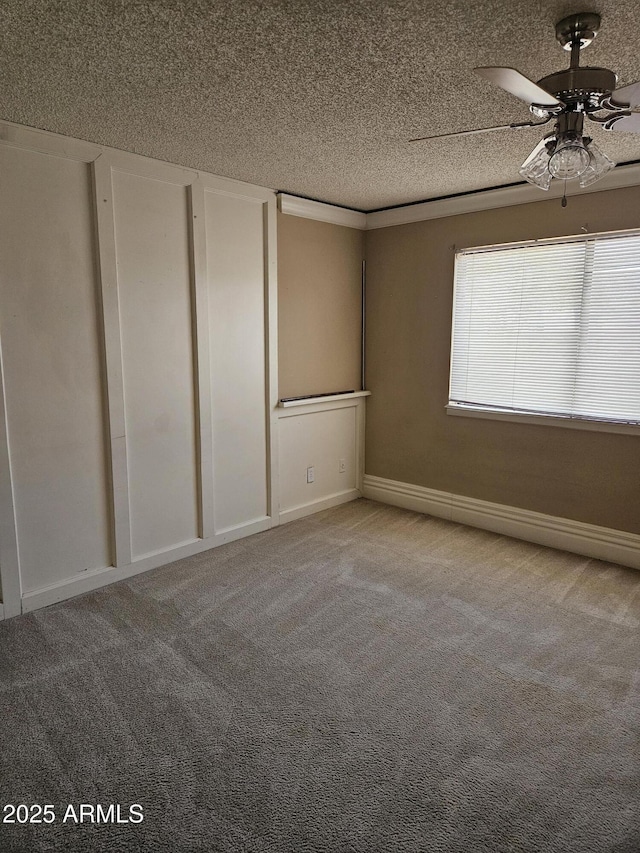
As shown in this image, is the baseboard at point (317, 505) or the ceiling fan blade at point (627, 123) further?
the baseboard at point (317, 505)

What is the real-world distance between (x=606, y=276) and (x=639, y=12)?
194cm

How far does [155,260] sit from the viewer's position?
10.5ft

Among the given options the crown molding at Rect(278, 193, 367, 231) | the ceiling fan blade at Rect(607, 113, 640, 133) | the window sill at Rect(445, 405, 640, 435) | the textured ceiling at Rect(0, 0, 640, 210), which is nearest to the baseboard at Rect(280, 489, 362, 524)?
the window sill at Rect(445, 405, 640, 435)

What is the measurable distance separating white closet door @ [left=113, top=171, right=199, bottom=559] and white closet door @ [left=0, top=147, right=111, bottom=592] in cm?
18

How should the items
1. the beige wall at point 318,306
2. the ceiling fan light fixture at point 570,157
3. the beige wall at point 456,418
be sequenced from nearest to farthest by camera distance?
the ceiling fan light fixture at point 570,157
the beige wall at point 456,418
the beige wall at point 318,306

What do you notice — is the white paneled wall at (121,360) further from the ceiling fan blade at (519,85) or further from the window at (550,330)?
the ceiling fan blade at (519,85)

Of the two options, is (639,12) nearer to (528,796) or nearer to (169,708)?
(528,796)

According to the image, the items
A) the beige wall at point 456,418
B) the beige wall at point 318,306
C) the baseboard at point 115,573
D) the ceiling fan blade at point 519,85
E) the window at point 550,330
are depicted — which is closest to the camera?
the ceiling fan blade at point 519,85

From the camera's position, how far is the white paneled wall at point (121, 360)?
273 centimetres

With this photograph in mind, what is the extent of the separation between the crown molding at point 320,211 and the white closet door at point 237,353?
0.71 feet

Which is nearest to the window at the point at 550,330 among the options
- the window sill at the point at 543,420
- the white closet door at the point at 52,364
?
the window sill at the point at 543,420

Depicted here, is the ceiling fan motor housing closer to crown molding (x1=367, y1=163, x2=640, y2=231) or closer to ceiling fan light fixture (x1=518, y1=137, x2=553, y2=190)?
ceiling fan light fixture (x1=518, y1=137, x2=553, y2=190)

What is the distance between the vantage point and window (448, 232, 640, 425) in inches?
132

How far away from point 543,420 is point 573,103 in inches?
91.4
